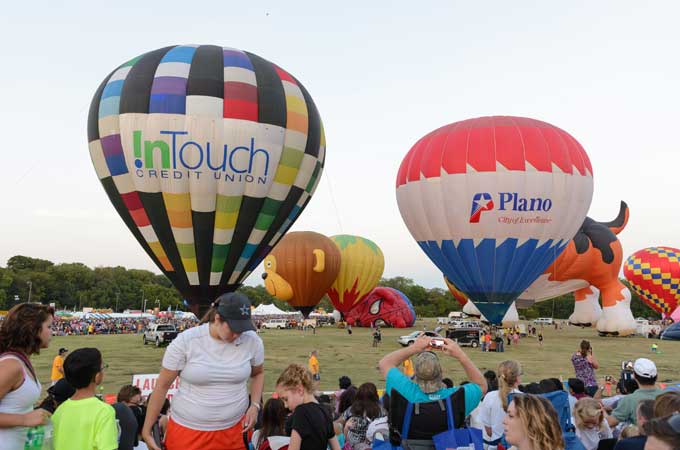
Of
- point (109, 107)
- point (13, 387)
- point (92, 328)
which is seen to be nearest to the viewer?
point (13, 387)

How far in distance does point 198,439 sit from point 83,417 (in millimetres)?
736

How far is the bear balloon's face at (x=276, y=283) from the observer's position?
1224 inches

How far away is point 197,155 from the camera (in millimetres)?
12961

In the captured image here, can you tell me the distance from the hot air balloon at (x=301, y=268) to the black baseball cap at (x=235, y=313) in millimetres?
27704

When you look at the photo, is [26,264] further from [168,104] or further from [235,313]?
[235,313]

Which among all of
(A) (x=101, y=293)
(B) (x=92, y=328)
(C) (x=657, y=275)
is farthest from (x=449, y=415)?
(A) (x=101, y=293)

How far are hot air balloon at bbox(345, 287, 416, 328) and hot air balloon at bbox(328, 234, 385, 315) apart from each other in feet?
4.39

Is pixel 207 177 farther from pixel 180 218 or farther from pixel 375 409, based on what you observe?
pixel 375 409

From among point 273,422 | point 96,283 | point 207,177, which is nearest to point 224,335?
point 273,422

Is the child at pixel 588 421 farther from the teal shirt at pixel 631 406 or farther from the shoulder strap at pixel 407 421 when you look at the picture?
the shoulder strap at pixel 407 421

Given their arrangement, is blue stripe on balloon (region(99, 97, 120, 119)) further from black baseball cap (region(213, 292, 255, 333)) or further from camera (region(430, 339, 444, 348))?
camera (region(430, 339, 444, 348))

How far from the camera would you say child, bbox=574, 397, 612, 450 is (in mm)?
3623

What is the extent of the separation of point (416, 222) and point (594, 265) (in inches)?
591

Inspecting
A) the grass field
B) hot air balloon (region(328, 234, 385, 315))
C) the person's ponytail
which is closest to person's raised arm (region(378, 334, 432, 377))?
the person's ponytail
